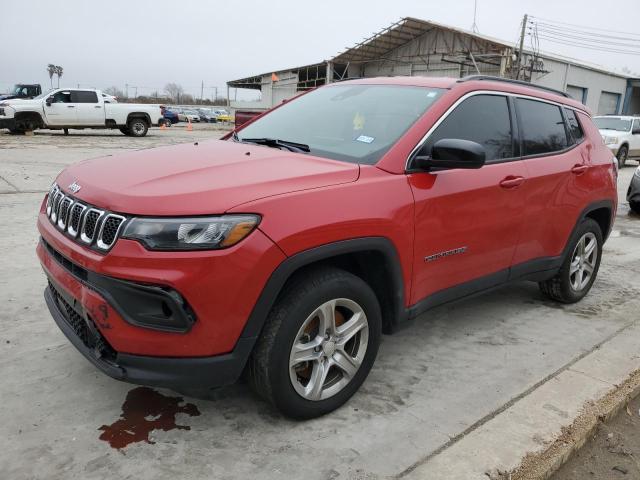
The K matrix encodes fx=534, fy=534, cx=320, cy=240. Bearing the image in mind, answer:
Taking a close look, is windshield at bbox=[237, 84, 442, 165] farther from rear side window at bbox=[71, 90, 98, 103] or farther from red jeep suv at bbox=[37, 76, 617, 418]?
rear side window at bbox=[71, 90, 98, 103]

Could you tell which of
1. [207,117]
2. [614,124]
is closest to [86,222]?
[614,124]

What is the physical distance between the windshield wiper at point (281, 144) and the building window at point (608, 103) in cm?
3962

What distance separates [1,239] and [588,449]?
558 centimetres

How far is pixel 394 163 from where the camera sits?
2855 mm

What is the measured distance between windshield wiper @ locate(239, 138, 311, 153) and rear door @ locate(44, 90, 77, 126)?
18380mm

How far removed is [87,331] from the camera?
8.23 feet

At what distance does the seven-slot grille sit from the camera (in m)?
2.26

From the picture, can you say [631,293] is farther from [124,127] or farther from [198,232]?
[124,127]

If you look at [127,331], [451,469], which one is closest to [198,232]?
[127,331]

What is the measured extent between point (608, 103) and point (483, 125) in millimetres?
40795

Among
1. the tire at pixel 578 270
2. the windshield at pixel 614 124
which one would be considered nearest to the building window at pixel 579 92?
the windshield at pixel 614 124

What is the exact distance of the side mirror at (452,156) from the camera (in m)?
2.79

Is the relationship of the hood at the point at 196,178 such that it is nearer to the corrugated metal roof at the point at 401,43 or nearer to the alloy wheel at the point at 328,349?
the alloy wheel at the point at 328,349

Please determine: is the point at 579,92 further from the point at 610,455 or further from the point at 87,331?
the point at 87,331
